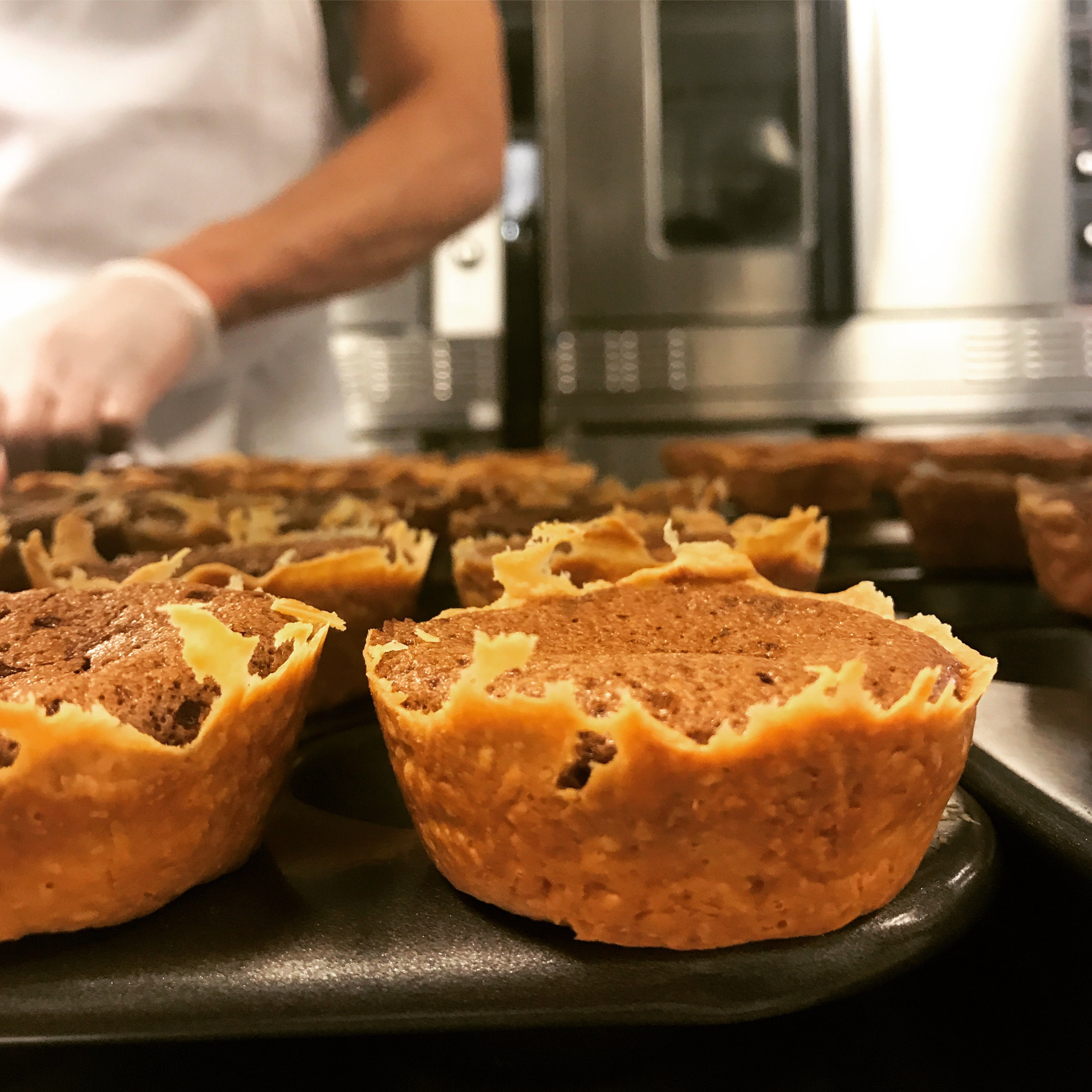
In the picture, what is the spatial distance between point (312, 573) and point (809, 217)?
7.71 ft

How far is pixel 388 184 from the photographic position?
6.66ft

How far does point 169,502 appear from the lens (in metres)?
1.23

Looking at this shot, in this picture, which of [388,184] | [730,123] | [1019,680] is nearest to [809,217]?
[730,123]

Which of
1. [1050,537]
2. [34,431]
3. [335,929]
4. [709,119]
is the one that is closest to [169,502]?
[34,431]

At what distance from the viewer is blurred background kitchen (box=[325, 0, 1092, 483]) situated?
107 inches

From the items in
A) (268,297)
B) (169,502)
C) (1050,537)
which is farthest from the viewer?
(268,297)

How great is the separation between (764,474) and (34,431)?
119 cm

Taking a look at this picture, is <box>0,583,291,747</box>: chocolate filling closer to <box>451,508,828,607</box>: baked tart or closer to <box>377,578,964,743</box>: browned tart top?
<box>377,578,964,743</box>: browned tart top

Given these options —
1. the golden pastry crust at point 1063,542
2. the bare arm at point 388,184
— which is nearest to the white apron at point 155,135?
the bare arm at point 388,184

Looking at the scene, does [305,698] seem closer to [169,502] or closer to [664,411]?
[169,502]

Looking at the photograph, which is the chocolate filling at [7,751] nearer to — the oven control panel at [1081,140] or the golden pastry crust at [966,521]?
the golden pastry crust at [966,521]

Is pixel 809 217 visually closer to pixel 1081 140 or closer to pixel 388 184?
pixel 1081 140

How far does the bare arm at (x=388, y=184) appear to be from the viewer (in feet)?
6.23

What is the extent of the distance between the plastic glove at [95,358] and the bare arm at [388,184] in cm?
9
